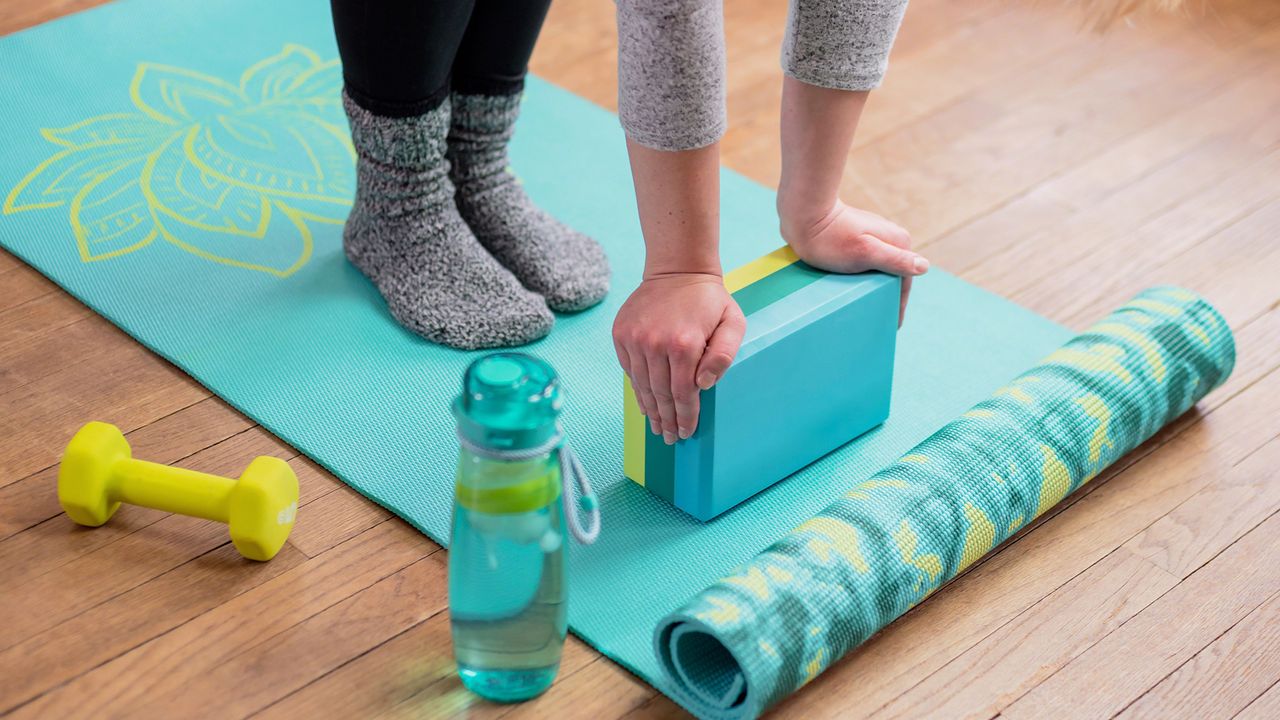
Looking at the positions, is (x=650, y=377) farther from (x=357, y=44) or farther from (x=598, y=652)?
(x=357, y=44)

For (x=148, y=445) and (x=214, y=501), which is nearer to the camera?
(x=214, y=501)

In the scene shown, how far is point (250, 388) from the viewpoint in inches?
48.7

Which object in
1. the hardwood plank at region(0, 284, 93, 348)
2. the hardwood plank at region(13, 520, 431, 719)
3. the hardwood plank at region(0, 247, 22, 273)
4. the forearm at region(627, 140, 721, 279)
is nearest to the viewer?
the hardwood plank at region(13, 520, 431, 719)

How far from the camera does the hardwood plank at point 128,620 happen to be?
0.93m

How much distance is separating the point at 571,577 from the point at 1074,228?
33.9 inches

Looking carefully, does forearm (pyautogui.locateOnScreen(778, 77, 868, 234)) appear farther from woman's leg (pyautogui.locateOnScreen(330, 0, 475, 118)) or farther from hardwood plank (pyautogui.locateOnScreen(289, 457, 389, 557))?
hardwood plank (pyautogui.locateOnScreen(289, 457, 389, 557))

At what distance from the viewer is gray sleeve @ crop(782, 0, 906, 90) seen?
1.07 meters

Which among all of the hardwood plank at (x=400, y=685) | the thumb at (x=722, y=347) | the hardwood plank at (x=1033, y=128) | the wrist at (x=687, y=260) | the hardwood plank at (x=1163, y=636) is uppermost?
the wrist at (x=687, y=260)

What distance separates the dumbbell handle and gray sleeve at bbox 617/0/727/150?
43 cm

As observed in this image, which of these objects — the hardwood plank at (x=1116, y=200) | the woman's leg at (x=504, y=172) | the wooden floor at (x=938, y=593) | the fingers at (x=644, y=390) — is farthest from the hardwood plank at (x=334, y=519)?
the hardwood plank at (x=1116, y=200)

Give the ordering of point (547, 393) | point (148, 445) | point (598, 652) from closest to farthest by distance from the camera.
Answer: point (547, 393) → point (598, 652) → point (148, 445)

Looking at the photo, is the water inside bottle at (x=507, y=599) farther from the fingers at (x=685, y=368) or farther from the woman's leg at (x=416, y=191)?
the woman's leg at (x=416, y=191)

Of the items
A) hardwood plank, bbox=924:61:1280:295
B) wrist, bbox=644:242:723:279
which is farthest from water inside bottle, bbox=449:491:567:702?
hardwood plank, bbox=924:61:1280:295

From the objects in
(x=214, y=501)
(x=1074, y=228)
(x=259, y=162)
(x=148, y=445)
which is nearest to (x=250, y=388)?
(x=148, y=445)
